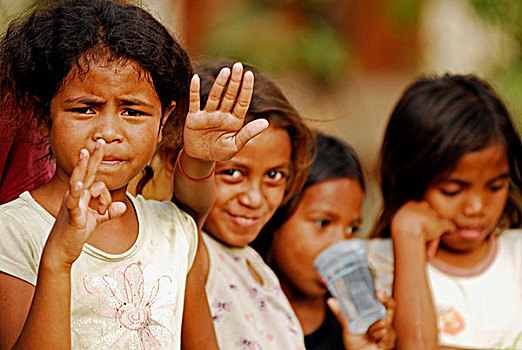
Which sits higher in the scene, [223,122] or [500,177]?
[223,122]

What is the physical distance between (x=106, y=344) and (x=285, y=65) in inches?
187

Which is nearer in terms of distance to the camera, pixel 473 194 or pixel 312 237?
pixel 312 237

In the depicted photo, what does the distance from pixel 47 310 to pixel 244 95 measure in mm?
670

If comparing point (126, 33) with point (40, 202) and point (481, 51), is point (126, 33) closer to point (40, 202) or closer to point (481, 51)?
point (40, 202)

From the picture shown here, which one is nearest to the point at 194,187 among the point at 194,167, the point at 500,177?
the point at 194,167

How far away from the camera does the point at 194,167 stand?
6.58 ft

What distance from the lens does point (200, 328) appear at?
6.72 ft

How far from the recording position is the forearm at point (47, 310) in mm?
1482

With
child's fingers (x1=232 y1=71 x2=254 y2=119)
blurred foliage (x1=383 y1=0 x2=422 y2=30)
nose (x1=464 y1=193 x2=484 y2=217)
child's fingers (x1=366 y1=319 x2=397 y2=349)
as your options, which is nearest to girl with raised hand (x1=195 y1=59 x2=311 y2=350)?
child's fingers (x1=366 y1=319 x2=397 y2=349)

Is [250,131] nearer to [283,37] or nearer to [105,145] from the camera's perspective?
[105,145]

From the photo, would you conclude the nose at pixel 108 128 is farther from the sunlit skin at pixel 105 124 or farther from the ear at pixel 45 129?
the ear at pixel 45 129

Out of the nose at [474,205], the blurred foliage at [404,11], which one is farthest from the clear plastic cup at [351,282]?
the blurred foliage at [404,11]

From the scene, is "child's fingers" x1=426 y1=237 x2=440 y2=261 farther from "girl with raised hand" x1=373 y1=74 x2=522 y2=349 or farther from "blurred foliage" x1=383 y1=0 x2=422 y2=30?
"blurred foliage" x1=383 y1=0 x2=422 y2=30

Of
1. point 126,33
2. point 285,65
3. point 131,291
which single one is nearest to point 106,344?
point 131,291
